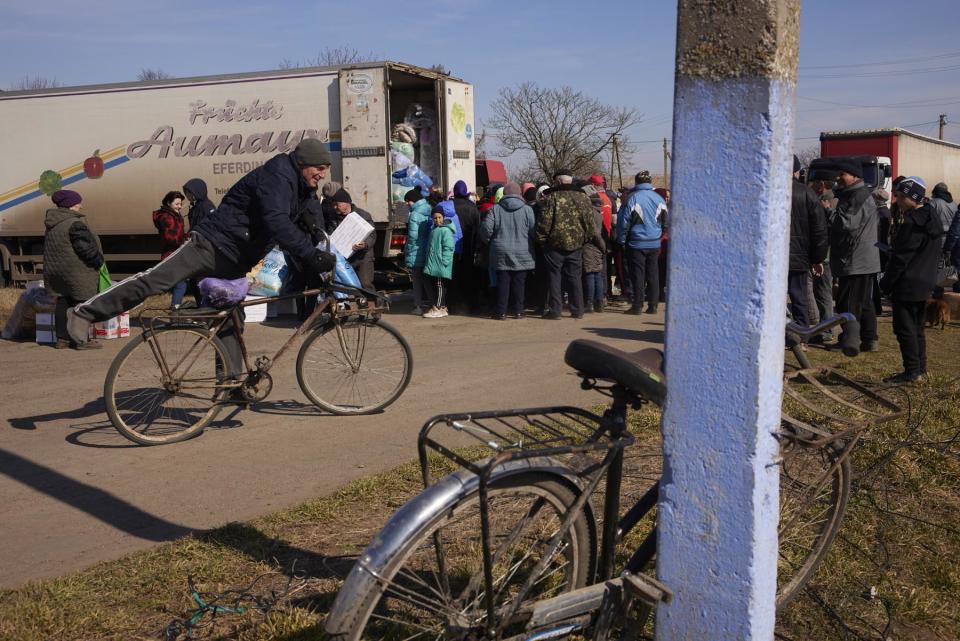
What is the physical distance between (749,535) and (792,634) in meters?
1.08

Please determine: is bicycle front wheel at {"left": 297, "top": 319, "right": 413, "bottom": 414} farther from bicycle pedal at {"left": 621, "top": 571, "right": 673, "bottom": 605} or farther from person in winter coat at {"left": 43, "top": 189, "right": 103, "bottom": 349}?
person in winter coat at {"left": 43, "top": 189, "right": 103, "bottom": 349}

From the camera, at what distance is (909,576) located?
418 cm

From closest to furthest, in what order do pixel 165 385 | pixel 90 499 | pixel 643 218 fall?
pixel 90 499 < pixel 165 385 < pixel 643 218

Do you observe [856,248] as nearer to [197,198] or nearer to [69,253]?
[197,198]

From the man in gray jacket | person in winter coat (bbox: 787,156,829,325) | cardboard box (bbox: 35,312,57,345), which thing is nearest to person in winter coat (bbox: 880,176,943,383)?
the man in gray jacket

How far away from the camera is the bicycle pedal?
2910 mm

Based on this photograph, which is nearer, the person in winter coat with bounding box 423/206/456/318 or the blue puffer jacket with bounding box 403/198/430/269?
the person in winter coat with bounding box 423/206/456/318

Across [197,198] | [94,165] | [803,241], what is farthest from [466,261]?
[94,165]

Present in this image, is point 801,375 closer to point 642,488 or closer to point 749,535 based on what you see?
point 749,535

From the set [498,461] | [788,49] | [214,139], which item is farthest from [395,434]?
[214,139]

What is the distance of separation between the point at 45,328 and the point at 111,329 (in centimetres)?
83

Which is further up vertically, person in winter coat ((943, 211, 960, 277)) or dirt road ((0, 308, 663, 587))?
person in winter coat ((943, 211, 960, 277))

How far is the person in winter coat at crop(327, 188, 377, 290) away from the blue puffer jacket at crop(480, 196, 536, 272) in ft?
5.59

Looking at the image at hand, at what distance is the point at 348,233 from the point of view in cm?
1181
